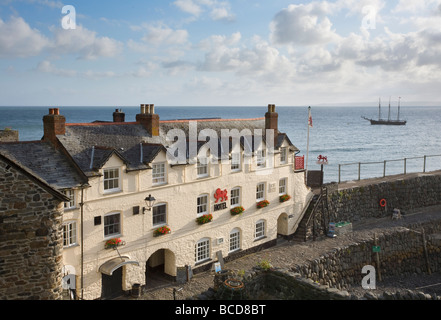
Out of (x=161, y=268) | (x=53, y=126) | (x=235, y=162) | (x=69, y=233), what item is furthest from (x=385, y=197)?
(x=53, y=126)

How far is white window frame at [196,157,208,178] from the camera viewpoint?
89.9 feet

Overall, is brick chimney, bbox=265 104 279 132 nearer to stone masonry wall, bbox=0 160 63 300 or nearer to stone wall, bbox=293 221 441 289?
stone wall, bbox=293 221 441 289

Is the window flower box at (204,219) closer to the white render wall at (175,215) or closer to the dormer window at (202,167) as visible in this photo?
the white render wall at (175,215)

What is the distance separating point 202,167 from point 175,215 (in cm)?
377

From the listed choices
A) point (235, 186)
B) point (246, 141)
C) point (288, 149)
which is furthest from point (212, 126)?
point (288, 149)

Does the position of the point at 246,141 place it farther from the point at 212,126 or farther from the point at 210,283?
the point at 210,283

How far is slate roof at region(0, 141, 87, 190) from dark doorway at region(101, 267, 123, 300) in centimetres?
606

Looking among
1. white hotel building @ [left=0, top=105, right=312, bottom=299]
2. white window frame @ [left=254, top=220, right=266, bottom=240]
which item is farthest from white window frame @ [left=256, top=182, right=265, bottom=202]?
white window frame @ [left=254, top=220, right=266, bottom=240]

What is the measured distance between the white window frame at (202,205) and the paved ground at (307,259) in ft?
13.3

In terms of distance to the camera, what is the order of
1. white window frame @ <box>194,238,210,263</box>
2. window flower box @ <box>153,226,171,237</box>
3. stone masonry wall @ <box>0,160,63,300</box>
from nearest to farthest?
stone masonry wall @ <box>0,160,63,300</box>
window flower box @ <box>153,226,171,237</box>
white window frame @ <box>194,238,210,263</box>

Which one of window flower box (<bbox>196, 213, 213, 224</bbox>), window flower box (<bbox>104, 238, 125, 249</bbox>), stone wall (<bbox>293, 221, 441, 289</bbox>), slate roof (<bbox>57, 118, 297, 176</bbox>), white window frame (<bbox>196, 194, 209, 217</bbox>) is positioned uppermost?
slate roof (<bbox>57, 118, 297, 176</bbox>)

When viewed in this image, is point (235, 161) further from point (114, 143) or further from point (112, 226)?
point (112, 226)

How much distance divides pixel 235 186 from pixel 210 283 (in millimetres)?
7052

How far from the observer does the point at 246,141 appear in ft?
102
